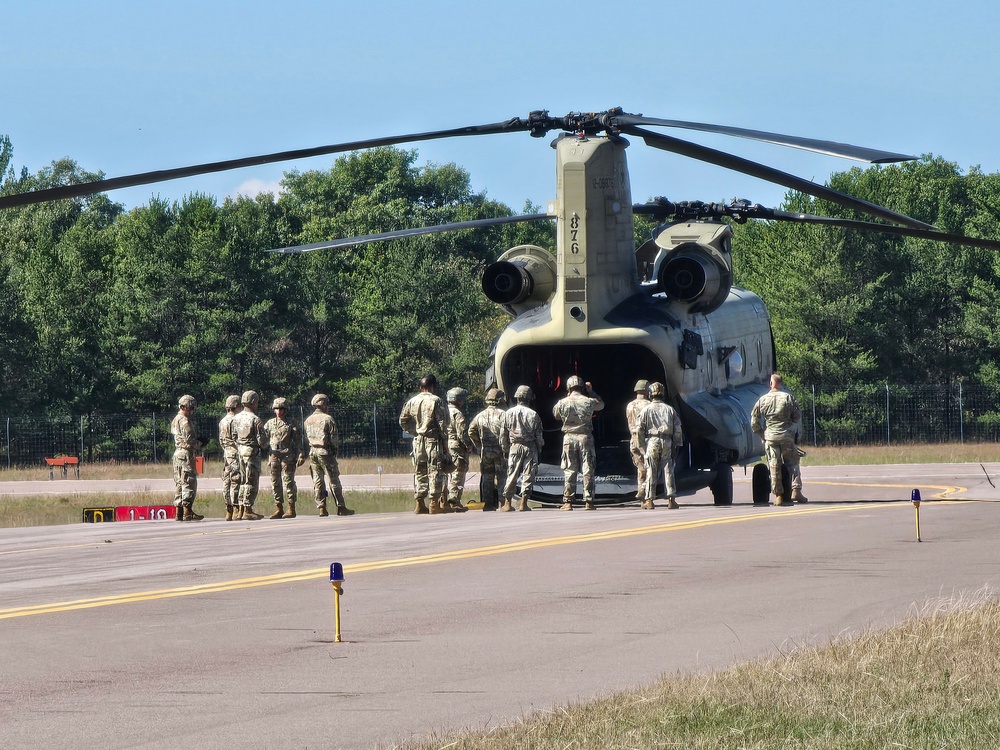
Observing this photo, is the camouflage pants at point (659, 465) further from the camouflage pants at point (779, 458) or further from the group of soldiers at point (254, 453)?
the group of soldiers at point (254, 453)

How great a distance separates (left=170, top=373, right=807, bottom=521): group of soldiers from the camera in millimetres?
22016

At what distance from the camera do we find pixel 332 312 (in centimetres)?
6738

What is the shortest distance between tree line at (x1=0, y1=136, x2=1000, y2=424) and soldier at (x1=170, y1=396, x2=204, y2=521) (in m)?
37.1

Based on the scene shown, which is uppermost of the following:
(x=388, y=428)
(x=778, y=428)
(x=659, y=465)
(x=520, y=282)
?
(x=520, y=282)

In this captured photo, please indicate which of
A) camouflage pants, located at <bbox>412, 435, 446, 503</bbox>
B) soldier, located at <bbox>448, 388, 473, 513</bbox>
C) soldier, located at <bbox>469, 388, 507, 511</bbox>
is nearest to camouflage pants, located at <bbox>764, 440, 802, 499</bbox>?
Result: soldier, located at <bbox>469, 388, 507, 511</bbox>

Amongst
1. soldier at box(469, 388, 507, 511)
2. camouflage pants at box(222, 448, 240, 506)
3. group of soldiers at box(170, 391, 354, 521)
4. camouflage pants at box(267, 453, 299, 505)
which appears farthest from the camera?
camouflage pants at box(222, 448, 240, 506)

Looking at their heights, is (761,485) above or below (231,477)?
below

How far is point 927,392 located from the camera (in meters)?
57.6

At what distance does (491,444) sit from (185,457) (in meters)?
4.99

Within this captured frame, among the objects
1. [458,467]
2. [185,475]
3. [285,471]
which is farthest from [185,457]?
[458,467]

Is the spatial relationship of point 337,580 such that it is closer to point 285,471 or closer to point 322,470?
point 322,470

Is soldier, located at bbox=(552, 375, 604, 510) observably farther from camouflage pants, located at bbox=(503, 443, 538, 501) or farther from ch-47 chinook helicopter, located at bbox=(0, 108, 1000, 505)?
ch-47 chinook helicopter, located at bbox=(0, 108, 1000, 505)

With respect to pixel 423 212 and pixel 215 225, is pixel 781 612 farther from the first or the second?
pixel 423 212

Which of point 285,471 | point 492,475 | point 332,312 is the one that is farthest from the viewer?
point 332,312
